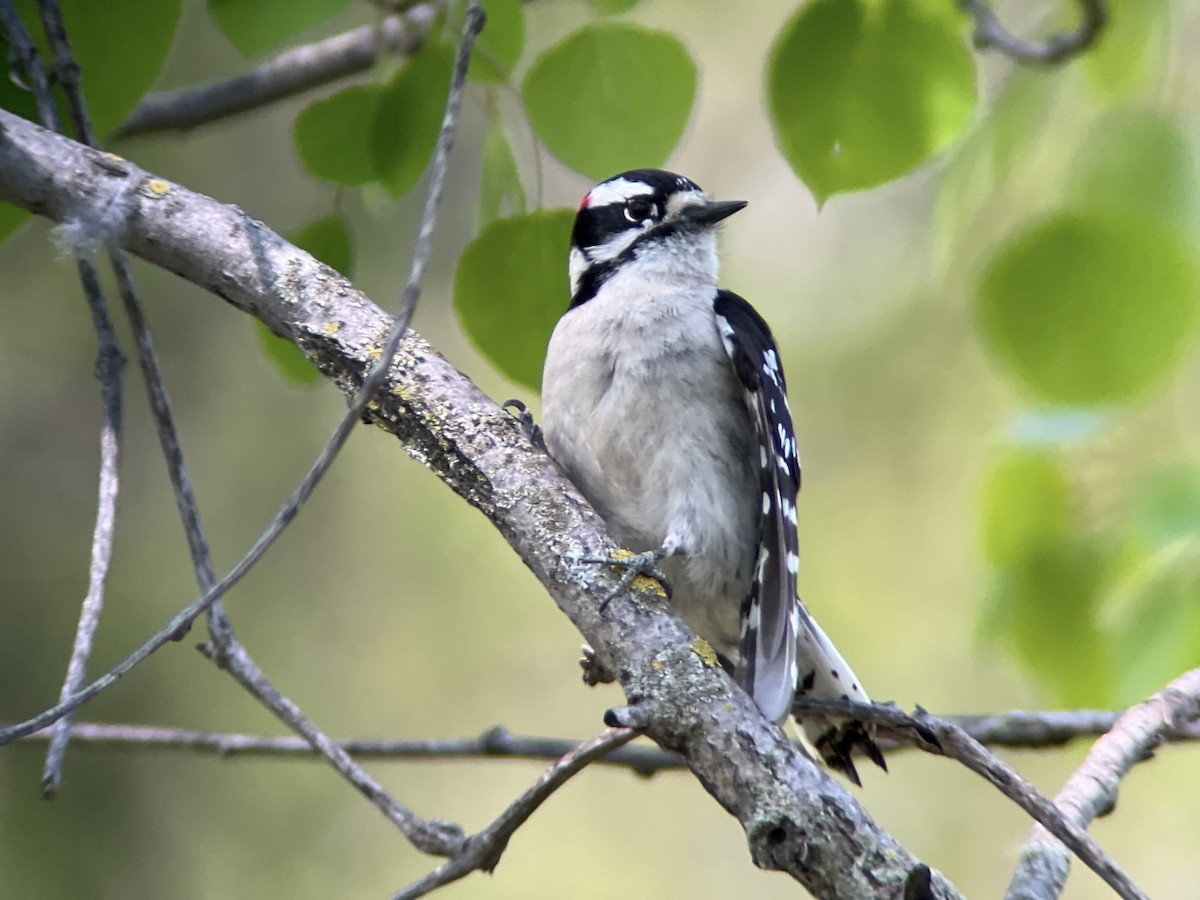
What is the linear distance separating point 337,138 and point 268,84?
0.80 meters

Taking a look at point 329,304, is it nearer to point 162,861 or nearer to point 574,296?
point 574,296

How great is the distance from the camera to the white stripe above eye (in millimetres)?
3154

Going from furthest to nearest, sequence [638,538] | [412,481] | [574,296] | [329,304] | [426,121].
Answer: [412,481], [574,296], [638,538], [426,121], [329,304]

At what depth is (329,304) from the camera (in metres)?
1.94

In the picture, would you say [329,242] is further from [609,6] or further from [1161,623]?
[1161,623]

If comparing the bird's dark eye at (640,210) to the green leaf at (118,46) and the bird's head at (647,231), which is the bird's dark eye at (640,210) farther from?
the green leaf at (118,46)

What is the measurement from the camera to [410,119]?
2111 mm

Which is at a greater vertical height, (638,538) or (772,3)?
(772,3)

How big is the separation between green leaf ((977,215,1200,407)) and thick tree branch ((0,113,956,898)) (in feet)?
2.58

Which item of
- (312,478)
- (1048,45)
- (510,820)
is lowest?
(510,820)

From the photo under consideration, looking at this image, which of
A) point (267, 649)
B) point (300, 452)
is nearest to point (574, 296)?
point (300, 452)

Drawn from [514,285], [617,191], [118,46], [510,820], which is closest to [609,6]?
[514,285]

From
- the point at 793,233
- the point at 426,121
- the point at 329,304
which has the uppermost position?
the point at 793,233

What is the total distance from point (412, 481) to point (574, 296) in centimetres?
290
